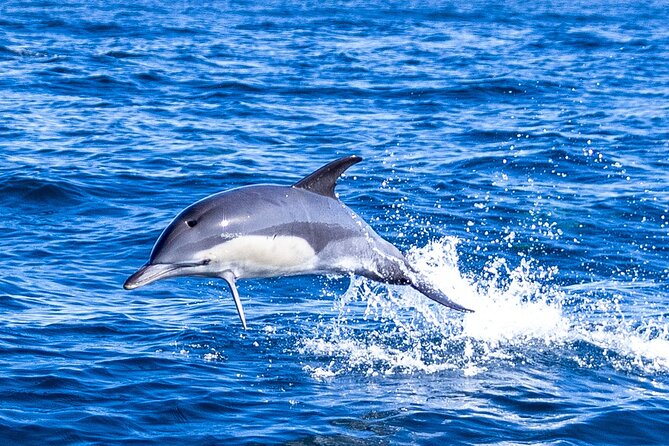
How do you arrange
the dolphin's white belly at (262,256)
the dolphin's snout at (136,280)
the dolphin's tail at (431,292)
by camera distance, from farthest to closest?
the dolphin's tail at (431,292) < the dolphin's white belly at (262,256) < the dolphin's snout at (136,280)

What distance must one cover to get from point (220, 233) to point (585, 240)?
25.9 feet

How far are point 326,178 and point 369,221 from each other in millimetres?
6636

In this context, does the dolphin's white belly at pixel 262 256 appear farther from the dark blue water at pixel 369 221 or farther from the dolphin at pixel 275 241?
the dark blue water at pixel 369 221

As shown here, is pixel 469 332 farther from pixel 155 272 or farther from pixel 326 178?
pixel 155 272

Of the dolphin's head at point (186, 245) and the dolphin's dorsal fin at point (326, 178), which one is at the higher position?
the dolphin's dorsal fin at point (326, 178)

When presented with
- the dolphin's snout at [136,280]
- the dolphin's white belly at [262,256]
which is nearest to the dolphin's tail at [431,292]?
the dolphin's white belly at [262,256]

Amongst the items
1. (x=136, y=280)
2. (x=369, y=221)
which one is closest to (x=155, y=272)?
(x=136, y=280)

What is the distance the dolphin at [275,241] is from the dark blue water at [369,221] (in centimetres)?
108

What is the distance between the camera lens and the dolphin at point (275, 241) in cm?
786

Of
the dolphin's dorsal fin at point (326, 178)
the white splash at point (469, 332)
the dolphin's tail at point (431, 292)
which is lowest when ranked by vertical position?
the white splash at point (469, 332)

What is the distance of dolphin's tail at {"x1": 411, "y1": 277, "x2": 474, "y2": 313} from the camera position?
9375 mm

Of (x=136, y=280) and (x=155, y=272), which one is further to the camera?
(x=155, y=272)

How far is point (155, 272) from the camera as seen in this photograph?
25.4ft

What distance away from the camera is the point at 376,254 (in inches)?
364
